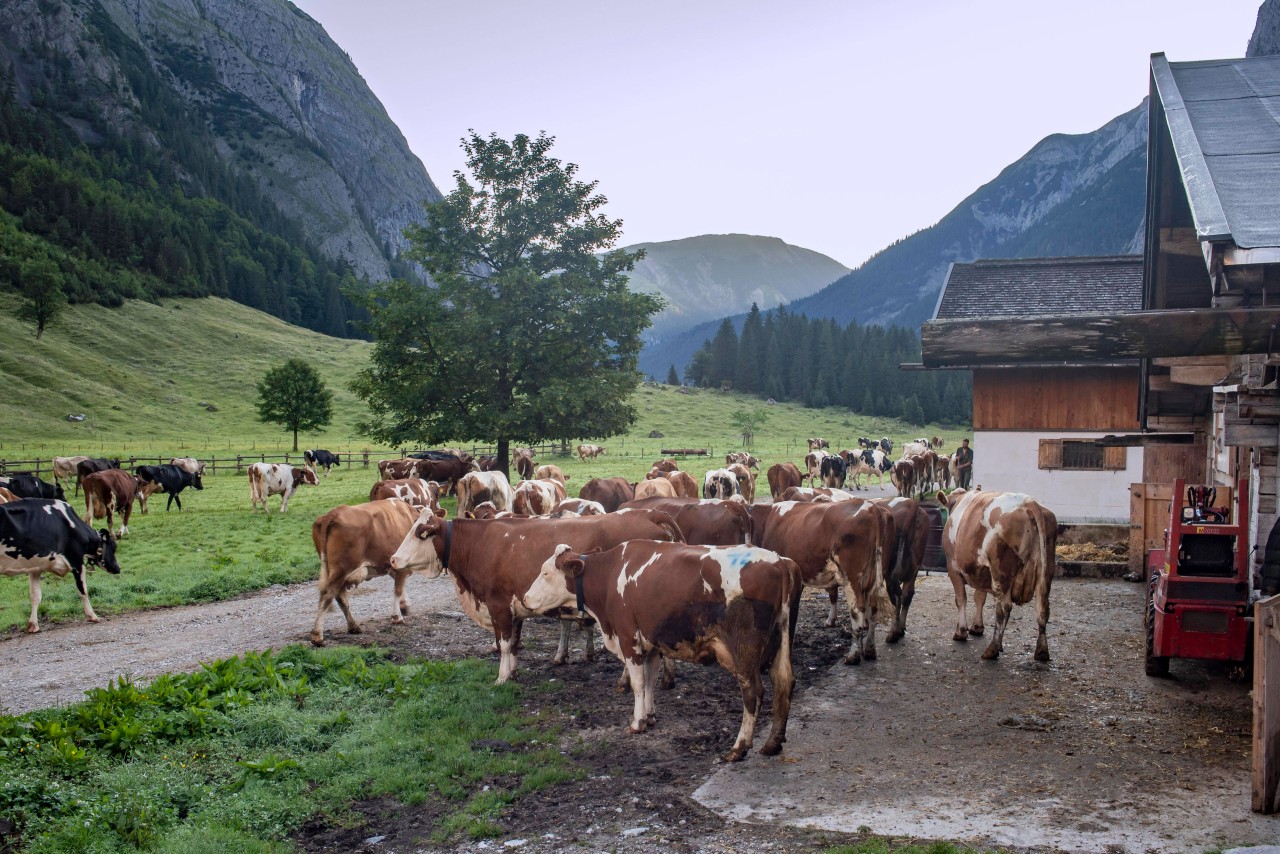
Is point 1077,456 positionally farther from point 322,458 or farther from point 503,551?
point 322,458

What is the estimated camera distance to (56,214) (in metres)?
119

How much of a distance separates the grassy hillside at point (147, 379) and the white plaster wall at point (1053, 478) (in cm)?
4074

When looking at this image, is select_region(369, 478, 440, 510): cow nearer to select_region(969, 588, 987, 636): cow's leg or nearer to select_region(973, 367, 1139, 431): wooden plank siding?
select_region(969, 588, 987, 636): cow's leg

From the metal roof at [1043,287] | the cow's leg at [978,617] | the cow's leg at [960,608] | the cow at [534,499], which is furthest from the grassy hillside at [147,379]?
the cow's leg at [978,617]

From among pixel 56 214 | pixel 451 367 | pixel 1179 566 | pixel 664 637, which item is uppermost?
pixel 56 214

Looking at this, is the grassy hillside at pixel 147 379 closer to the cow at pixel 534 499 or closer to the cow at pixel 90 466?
the cow at pixel 90 466

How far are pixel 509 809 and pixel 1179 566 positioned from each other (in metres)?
6.47

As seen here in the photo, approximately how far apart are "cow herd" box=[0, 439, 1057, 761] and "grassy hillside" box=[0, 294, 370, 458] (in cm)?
4210

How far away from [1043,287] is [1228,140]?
18.6 metres

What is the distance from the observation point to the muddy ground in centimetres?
550

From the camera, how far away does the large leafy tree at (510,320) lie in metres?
27.3

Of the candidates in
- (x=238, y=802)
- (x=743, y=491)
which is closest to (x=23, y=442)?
(x=743, y=491)

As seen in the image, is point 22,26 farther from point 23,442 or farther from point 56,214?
point 23,442

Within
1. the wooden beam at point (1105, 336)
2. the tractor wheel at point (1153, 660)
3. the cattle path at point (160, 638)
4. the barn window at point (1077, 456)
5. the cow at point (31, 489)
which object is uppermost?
the wooden beam at point (1105, 336)
